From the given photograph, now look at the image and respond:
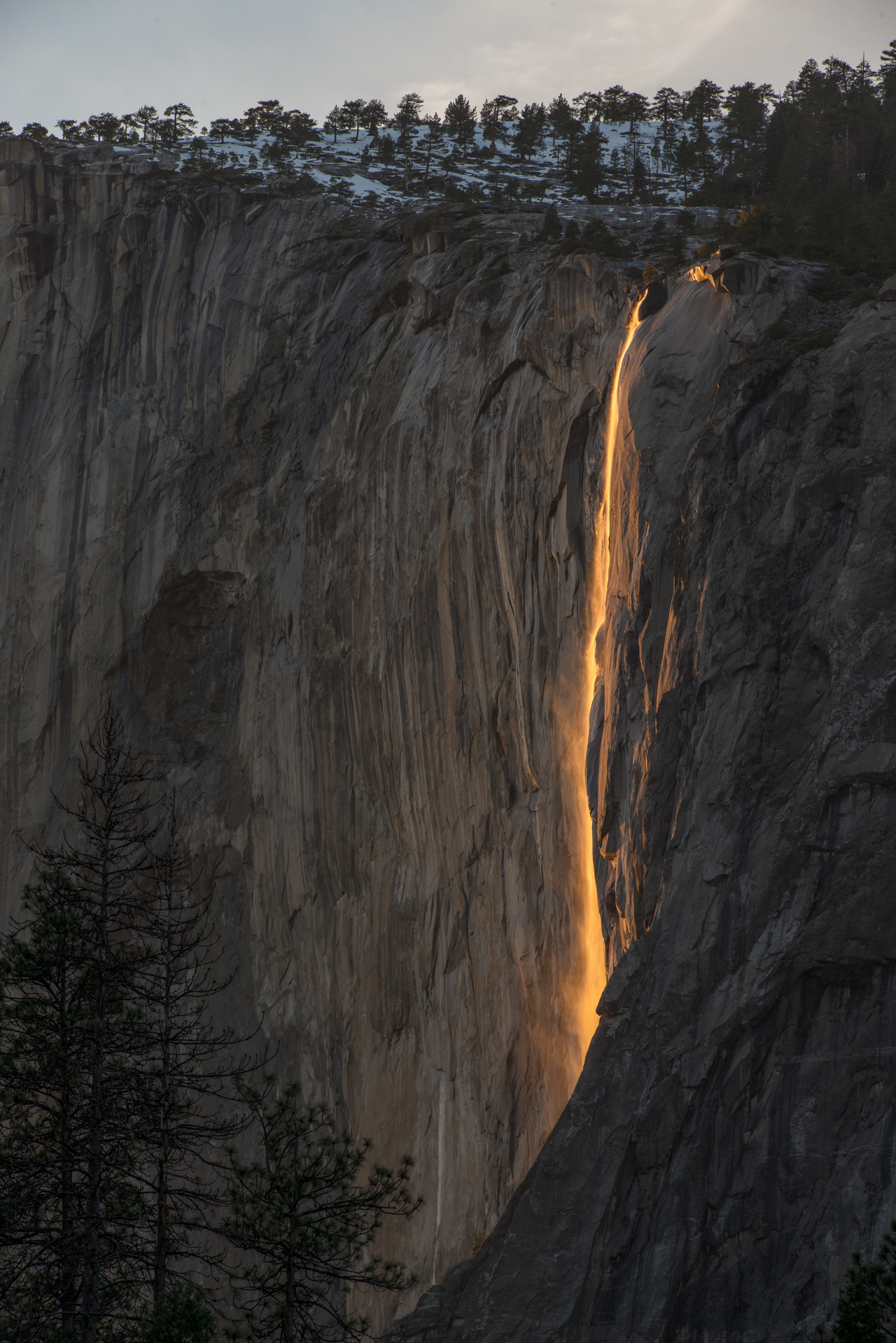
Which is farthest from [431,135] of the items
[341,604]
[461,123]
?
[341,604]

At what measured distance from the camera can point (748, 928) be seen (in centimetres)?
1823

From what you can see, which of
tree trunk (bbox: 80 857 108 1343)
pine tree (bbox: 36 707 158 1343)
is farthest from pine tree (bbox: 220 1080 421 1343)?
tree trunk (bbox: 80 857 108 1343)

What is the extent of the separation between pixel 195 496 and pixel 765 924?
1092 inches

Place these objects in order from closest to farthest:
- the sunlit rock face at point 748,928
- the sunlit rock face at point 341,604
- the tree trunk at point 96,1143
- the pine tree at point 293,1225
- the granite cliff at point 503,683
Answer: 1. the tree trunk at point 96,1143
2. the pine tree at point 293,1225
3. the sunlit rock face at point 748,928
4. the granite cliff at point 503,683
5. the sunlit rock face at point 341,604

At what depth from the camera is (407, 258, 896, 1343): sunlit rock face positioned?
16.8m

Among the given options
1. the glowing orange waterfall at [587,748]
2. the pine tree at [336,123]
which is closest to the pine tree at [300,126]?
the pine tree at [336,123]

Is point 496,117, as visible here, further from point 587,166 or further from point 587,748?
point 587,748

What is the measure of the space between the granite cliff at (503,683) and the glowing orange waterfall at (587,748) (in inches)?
5.0

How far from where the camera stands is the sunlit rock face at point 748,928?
16.8m

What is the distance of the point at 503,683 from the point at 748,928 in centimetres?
1161

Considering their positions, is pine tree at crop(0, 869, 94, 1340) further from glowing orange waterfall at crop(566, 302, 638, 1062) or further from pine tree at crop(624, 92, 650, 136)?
pine tree at crop(624, 92, 650, 136)

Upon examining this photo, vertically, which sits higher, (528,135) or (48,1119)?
(528,135)

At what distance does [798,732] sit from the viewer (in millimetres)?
18844

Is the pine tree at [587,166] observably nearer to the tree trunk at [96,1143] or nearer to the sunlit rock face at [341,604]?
the sunlit rock face at [341,604]
